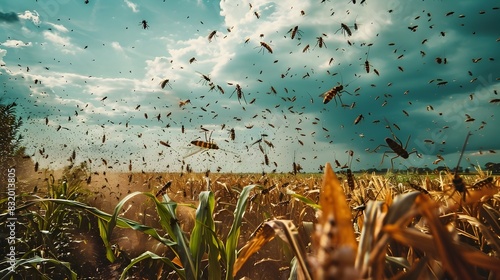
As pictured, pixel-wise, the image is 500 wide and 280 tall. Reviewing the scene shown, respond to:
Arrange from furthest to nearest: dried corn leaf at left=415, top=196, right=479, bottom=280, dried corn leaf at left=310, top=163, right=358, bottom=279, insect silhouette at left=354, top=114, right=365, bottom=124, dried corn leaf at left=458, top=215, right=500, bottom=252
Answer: insect silhouette at left=354, top=114, right=365, bottom=124, dried corn leaf at left=458, top=215, right=500, bottom=252, dried corn leaf at left=415, top=196, right=479, bottom=280, dried corn leaf at left=310, top=163, right=358, bottom=279

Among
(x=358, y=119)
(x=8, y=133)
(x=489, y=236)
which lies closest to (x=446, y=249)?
(x=489, y=236)

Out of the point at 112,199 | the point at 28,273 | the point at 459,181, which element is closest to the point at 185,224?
the point at 28,273

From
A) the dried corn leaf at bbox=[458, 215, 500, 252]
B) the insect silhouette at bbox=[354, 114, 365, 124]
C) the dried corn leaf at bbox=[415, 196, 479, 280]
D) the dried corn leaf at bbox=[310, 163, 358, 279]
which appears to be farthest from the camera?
the insect silhouette at bbox=[354, 114, 365, 124]

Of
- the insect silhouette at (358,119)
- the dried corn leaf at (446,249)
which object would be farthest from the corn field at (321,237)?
the insect silhouette at (358,119)

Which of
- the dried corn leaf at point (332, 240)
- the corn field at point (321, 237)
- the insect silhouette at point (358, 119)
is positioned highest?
the insect silhouette at point (358, 119)

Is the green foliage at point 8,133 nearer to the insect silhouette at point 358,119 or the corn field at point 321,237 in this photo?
the corn field at point 321,237

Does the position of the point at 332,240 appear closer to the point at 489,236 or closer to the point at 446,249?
the point at 446,249

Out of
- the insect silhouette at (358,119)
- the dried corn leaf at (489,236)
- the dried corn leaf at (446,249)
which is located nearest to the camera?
the dried corn leaf at (446,249)

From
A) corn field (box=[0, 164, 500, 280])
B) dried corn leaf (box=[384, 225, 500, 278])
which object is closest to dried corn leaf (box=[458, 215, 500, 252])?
corn field (box=[0, 164, 500, 280])

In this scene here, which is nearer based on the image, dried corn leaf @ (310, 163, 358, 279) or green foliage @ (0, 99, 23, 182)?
dried corn leaf @ (310, 163, 358, 279)

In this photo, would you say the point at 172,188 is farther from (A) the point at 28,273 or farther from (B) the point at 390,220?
(B) the point at 390,220

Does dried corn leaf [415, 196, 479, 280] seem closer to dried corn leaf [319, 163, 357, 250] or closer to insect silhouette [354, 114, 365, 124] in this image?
dried corn leaf [319, 163, 357, 250]
